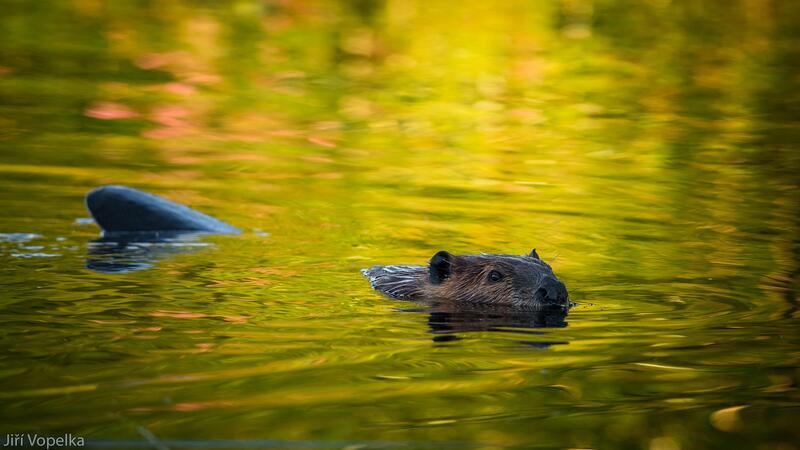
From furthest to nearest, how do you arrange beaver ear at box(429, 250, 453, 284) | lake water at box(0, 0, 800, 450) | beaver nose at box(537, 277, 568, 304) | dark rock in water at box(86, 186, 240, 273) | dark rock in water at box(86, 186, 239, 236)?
dark rock in water at box(86, 186, 239, 236)
dark rock in water at box(86, 186, 240, 273)
beaver ear at box(429, 250, 453, 284)
beaver nose at box(537, 277, 568, 304)
lake water at box(0, 0, 800, 450)

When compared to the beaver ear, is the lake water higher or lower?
lower

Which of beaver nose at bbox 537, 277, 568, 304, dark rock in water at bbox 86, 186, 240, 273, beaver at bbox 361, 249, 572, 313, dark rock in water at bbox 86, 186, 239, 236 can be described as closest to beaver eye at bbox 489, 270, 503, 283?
beaver at bbox 361, 249, 572, 313

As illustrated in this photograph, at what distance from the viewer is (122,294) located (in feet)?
24.0

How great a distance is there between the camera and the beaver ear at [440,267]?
296 inches

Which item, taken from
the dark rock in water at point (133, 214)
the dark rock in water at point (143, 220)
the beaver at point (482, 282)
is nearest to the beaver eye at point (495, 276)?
the beaver at point (482, 282)

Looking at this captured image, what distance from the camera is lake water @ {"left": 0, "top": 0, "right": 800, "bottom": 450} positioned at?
5.44 metres

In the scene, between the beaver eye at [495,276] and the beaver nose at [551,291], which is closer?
the beaver nose at [551,291]

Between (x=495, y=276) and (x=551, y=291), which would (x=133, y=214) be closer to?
(x=495, y=276)

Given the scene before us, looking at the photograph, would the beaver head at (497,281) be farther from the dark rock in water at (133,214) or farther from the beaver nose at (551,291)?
the dark rock in water at (133,214)

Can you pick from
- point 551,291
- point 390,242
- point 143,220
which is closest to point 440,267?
point 551,291

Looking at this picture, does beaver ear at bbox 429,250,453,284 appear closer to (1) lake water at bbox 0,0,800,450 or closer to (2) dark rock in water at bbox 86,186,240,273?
(1) lake water at bbox 0,0,800,450

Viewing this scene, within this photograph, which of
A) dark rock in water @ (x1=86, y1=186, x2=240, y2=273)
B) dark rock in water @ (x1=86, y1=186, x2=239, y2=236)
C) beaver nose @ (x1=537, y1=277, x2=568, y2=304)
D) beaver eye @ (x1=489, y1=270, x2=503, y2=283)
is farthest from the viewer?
dark rock in water @ (x1=86, y1=186, x2=239, y2=236)

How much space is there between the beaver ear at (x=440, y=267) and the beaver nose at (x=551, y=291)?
631 millimetres

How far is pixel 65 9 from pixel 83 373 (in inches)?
845
